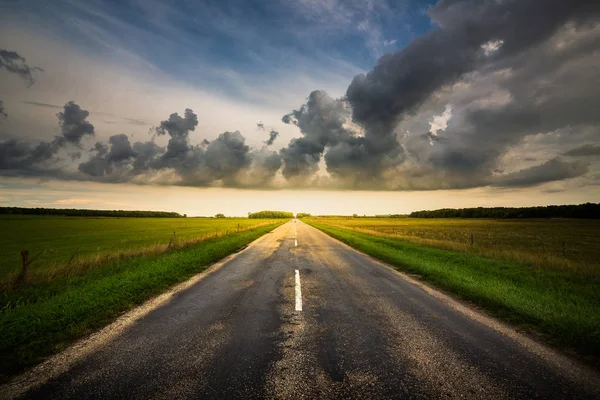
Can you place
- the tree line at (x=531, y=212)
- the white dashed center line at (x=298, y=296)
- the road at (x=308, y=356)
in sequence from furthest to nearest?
the tree line at (x=531, y=212), the white dashed center line at (x=298, y=296), the road at (x=308, y=356)

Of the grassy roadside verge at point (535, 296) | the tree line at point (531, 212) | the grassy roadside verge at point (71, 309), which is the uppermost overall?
the tree line at point (531, 212)

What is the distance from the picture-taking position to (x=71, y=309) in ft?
18.1

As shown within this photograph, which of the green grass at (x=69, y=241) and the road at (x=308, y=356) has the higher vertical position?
the road at (x=308, y=356)

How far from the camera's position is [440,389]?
3.03 m

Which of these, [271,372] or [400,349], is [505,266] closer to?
[400,349]

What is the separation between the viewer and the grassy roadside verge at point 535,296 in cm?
479

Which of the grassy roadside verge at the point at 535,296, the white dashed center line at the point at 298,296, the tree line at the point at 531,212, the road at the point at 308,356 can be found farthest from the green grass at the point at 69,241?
the tree line at the point at 531,212

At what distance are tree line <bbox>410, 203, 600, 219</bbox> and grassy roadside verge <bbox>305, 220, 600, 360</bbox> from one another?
10735 centimetres

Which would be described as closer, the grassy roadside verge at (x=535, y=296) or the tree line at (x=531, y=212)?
the grassy roadside verge at (x=535, y=296)

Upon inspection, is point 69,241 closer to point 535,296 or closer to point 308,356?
point 308,356

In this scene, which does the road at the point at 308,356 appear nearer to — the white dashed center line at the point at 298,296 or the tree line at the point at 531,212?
the white dashed center line at the point at 298,296

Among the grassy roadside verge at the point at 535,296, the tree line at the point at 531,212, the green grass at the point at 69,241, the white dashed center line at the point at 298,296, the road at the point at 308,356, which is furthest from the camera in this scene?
the tree line at the point at 531,212

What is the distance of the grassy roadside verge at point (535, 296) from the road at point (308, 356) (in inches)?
29.9

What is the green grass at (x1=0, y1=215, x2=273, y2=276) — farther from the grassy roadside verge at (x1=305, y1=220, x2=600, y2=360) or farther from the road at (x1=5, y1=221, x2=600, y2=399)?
the grassy roadside verge at (x1=305, y1=220, x2=600, y2=360)
